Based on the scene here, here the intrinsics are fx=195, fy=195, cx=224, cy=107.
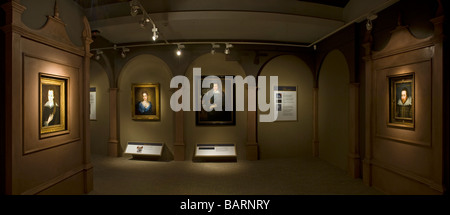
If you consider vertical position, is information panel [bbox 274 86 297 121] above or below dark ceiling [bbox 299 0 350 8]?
below

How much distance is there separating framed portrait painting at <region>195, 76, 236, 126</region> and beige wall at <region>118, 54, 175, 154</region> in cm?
105

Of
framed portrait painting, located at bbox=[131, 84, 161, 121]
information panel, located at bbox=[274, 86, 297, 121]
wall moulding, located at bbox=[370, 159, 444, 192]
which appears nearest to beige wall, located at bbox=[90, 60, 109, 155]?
framed portrait painting, located at bbox=[131, 84, 161, 121]

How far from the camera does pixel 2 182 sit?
8.24 ft

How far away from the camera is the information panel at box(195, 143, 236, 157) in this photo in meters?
6.18

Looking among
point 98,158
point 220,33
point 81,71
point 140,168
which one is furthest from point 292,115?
point 98,158

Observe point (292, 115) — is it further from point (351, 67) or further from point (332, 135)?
point (351, 67)

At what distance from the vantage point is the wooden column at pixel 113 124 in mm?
6703

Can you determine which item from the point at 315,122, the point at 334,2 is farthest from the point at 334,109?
the point at 334,2

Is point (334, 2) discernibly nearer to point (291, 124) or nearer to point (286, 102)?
point (286, 102)

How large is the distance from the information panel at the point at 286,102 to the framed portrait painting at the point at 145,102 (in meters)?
4.07

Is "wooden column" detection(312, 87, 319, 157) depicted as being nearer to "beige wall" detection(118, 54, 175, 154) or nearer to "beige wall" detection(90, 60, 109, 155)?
"beige wall" detection(118, 54, 175, 154)

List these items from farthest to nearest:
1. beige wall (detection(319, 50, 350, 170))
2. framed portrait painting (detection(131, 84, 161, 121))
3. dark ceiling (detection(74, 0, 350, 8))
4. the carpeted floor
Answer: framed portrait painting (detection(131, 84, 161, 121)) < beige wall (detection(319, 50, 350, 170)) < dark ceiling (detection(74, 0, 350, 8)) < the carpeted floor

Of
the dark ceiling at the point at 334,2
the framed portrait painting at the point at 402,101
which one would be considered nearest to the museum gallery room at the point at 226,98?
the framed portrait painting at the point at 402,101

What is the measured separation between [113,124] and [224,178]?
4.40 m
